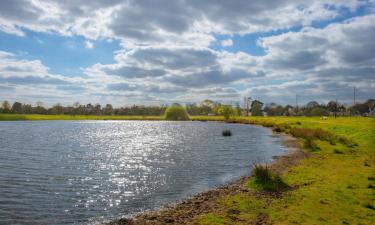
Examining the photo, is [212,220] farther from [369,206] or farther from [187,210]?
[369,206]

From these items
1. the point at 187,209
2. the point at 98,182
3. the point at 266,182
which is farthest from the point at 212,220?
the point at 98,182

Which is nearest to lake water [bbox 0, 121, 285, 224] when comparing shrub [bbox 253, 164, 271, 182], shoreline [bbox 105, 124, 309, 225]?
shoreline [bbox 105, 124, 309, 225]

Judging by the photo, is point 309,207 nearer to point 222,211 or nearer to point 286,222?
point 286,222

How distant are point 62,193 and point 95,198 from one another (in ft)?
9.13

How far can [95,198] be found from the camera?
66.9ft

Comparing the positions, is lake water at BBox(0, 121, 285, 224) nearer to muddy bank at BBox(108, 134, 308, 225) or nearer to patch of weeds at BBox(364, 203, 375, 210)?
muddy bank at BBox(108, 134, 308, 225)

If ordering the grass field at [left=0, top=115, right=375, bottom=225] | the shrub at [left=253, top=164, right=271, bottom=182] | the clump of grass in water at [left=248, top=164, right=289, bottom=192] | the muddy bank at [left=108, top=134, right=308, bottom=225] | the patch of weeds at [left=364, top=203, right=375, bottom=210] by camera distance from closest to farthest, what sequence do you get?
the grass field at [left=0, top=115, right=375, bottom=225] → the muddy bank at [left=108, top=134, right=308, bottom=225] → the patch of weeds at [left=364, top=203, right=375, bottom=210] → the clump of grass in water at [left=248, top=164, right=289, bottom=192] → the shrub at [left=253, top=164, right=271, bottom=182]

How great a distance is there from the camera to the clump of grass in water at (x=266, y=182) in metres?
21.0

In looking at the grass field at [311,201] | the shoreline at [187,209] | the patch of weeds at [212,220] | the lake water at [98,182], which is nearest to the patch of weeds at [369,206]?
the grass field at [311,201]

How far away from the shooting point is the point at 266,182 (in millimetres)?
21984

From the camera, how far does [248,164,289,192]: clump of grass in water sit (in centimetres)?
2100

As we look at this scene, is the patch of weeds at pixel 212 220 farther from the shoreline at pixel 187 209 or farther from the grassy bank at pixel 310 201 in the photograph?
the shoreline at pixel 187 209

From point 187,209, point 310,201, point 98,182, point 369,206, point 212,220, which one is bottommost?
point 98,182

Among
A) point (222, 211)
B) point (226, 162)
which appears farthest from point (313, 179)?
point (226, 162)
